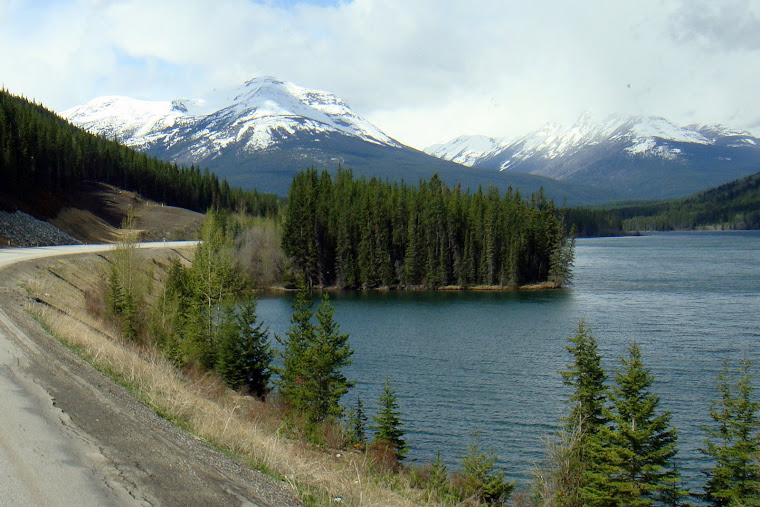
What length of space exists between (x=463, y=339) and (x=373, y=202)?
183ft

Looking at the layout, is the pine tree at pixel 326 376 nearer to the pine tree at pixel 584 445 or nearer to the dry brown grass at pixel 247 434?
the dry brown grass at pixel 247 434

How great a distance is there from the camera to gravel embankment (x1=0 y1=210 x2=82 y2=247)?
6975 centimetres

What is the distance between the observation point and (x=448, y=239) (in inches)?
4048

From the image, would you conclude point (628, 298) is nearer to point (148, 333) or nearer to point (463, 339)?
point (463, 339)

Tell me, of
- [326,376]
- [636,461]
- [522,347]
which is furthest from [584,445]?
[522,347]

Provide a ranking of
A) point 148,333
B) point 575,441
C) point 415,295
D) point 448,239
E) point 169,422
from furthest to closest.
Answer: point 448,239, point 415,295, point 148,333, point 575,441, point 169,422

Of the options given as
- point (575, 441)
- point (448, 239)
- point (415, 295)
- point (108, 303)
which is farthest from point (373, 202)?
point (575, 441)

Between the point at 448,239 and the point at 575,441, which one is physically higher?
the point at 448,239

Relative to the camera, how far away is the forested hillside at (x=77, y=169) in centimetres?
8788

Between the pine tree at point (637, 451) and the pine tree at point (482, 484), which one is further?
the pine tree at point (482, 484)

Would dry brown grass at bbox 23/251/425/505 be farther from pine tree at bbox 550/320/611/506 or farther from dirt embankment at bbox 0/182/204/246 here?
dirt embankment at bbox 0/182/204/246

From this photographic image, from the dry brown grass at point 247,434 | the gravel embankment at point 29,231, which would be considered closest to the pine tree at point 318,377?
the dry brown grass at point 247,434

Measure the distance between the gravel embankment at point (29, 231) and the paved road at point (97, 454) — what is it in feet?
211

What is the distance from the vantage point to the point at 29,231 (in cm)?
7438
